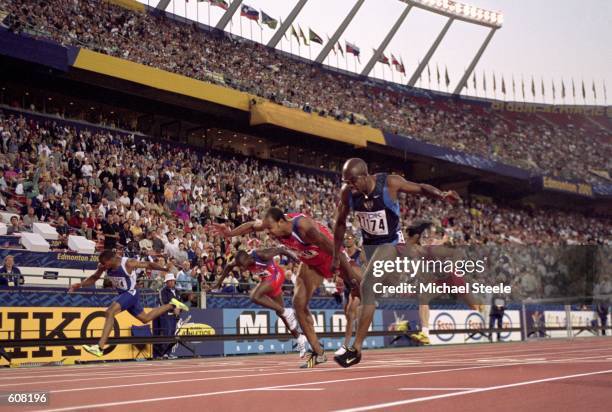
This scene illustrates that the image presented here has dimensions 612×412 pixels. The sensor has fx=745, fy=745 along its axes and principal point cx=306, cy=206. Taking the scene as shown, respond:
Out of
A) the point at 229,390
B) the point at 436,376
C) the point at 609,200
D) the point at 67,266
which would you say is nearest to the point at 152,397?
the point at 229,390

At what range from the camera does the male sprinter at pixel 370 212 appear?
771cm

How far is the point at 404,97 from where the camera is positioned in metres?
50.3

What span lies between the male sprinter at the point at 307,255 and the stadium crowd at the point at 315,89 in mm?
18766

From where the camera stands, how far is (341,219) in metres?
8.02

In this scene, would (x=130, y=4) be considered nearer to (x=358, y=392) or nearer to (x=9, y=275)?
(x=9, y=275)

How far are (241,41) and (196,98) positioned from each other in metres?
10.1

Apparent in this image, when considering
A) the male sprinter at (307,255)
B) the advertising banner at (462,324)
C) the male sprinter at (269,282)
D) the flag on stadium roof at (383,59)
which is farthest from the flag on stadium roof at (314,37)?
the male sprinter at (307,255)

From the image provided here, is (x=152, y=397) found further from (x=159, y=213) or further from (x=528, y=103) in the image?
(x=528, y=103)

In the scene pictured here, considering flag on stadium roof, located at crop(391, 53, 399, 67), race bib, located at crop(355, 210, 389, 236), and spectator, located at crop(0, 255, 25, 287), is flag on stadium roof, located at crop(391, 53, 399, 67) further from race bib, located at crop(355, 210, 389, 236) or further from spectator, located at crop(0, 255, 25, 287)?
race bib, located at crop(355, 210, 389, 236)

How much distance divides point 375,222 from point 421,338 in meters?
13.3

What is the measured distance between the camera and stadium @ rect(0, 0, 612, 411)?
7953mm

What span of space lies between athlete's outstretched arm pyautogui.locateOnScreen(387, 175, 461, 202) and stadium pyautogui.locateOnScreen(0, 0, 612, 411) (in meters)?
0.03

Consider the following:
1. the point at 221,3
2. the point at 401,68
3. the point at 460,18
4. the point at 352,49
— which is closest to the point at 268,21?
the point at 221,3

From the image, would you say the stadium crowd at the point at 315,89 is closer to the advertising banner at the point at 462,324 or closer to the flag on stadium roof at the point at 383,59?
the flag on stadium roof at the point at 383,59
